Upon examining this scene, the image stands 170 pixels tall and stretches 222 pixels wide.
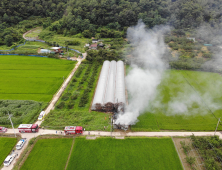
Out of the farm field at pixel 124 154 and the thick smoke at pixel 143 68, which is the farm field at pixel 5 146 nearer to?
the farm field at pixel 124 154

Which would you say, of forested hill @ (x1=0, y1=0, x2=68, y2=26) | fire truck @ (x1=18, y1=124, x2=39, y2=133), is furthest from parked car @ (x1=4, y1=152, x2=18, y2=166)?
forested hill @ (x1=0, y1=0, x2=68, y2=26)

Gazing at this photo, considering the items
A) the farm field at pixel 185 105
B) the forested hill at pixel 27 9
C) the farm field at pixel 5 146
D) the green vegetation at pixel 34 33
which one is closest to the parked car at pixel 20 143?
the farm field at pixel 5 146

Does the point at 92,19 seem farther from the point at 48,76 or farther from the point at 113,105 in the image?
the point at 113,105

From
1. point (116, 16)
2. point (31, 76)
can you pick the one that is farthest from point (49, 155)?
point (116, 16)

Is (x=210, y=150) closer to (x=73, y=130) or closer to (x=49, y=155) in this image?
(x=73, y=130)

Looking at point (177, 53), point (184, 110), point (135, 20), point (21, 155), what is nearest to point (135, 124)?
point (184, 110)
